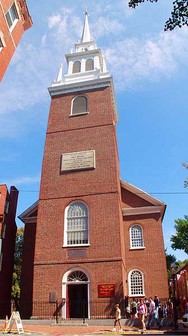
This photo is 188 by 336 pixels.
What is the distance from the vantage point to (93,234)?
2375 centimetres

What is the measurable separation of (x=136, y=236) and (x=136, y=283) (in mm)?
3610

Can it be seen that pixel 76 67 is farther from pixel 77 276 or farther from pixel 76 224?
pixel 77 276

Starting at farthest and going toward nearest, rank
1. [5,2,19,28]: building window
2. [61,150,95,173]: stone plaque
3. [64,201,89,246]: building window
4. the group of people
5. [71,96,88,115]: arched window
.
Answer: [71,96,88,115]: arched window → [61,150,95,173]: stone plaque → [64,201,89,246]: building window → [5,2,19,28]: building window → the group of people

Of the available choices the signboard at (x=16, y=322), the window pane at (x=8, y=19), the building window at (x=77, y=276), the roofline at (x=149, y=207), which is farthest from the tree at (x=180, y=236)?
the window pane at (x=8, y=19)

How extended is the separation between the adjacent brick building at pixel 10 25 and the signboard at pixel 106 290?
46.6 ft

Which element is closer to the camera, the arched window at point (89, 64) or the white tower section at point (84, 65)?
the white tower section at point (84, 65)

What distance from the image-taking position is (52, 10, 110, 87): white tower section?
1216 inches

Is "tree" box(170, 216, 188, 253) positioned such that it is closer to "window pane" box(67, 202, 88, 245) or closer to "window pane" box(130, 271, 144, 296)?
"window pane" box(130, 271, 144, 296)

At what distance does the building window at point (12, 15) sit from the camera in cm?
1887

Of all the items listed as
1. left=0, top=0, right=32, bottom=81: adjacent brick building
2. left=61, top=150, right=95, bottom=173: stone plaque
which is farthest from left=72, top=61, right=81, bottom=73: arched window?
left=0, top=0, right=32, bottom=81: adjacent brick building

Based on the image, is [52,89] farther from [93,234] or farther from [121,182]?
[93,234]

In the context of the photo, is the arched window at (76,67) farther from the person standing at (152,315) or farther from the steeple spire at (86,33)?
the person standing at (152,315)

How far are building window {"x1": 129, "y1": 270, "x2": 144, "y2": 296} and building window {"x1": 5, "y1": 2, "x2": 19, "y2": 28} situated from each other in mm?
19220

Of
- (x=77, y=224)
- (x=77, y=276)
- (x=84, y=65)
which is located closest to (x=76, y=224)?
(x=77, y=224)
